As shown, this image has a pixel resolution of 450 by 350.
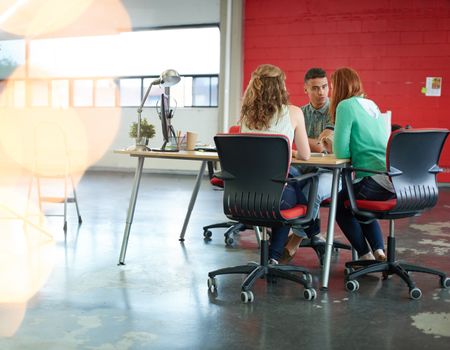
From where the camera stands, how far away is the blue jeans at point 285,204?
9.23ft

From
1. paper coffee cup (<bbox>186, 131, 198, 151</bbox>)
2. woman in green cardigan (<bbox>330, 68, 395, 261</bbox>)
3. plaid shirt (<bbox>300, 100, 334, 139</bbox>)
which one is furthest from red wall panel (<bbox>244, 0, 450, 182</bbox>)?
woman in green cardigan (<bbox>330, 68, 395, 261</bbox>)

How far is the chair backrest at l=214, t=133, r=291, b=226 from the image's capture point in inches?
104

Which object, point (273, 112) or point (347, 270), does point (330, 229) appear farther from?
point (273, 112)

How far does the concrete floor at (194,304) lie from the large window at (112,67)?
5.67 m

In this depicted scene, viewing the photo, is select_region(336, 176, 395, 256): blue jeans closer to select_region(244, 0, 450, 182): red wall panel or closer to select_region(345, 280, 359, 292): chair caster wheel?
select_region(345, 280, 359, 292): chair caster wheel

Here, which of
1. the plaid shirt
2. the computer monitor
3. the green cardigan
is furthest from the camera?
the plaid shirt

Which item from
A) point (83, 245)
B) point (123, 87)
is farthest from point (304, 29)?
point (83, 245)

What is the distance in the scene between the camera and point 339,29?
838 centimetres

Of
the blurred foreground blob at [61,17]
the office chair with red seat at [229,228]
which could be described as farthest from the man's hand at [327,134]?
the blurred foreground blob at [61,17]

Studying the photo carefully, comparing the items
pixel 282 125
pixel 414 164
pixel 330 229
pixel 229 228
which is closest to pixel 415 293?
pixel 330 229

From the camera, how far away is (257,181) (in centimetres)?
274

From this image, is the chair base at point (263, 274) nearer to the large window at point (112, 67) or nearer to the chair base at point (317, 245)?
the chair base at point (317, 245)

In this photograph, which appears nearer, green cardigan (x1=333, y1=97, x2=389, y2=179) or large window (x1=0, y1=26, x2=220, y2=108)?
green cardigan (x1=333, y1=97, x2=389, y2=179)

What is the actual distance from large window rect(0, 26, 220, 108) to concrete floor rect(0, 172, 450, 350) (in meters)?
5.67
